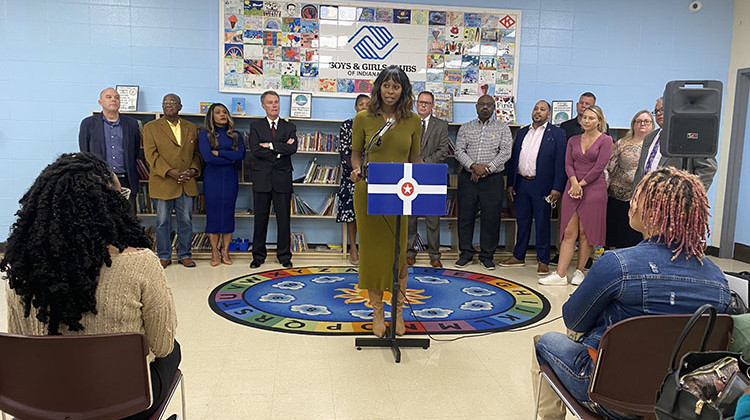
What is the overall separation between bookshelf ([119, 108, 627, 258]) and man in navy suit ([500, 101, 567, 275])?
1.43ft

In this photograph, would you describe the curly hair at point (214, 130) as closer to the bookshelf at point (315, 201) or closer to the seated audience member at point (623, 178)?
the bookshelf at point (315, 201)

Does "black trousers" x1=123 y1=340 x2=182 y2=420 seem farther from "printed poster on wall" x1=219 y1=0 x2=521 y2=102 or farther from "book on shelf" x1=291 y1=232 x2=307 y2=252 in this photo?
"printed poster on wall" x1=219 y1=0 x2=521 y2=102

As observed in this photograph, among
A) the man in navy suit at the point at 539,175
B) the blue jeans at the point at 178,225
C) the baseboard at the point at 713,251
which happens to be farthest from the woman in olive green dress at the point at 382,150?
the baseboard at the point at 713,251

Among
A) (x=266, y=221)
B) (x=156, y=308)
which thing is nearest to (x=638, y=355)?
(x=156, y=308)

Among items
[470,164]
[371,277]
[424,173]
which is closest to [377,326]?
[371,277]

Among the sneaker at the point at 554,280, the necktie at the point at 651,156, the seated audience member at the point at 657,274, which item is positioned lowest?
the sneaker at the point at 554,280

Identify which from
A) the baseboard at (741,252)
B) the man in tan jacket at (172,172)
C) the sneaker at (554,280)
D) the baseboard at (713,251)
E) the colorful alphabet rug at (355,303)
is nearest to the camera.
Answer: the colorful alphabet rug at (355,303)

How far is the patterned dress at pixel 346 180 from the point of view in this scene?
5629 millimetres

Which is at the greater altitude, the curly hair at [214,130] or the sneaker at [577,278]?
the curly hair at [214,130]

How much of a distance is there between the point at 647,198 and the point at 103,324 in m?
1.81

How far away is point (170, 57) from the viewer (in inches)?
237

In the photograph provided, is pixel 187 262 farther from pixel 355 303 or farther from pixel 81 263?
pixel 81 263

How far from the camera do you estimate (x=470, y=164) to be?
579 centimetres

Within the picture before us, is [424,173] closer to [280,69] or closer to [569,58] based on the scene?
[280,69]
